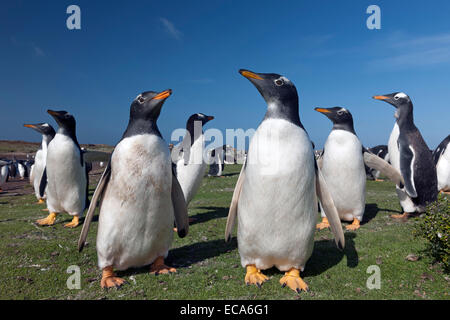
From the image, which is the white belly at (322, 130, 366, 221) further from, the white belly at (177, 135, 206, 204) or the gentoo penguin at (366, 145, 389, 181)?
the gentoo penguin at (366, 145, 389, 181)

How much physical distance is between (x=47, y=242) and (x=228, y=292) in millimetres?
3602

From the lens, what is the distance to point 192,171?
7.15 metres

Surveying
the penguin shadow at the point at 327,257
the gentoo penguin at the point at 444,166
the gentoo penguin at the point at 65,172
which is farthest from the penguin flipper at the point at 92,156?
the gentoo penguin at the point at 444,166

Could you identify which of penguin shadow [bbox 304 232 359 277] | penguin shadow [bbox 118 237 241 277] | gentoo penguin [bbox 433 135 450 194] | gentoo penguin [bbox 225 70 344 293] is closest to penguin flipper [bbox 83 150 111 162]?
penguin shadow [bbox 118 237 241 277]

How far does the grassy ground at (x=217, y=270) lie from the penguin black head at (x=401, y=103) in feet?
7.59

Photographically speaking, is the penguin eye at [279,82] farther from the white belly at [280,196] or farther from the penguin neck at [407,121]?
the penguin neck at [407,121]

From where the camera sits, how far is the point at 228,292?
10.4 ft

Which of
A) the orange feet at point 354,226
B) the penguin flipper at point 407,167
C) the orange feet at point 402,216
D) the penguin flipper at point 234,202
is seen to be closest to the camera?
the penguin flipper at point 234,202

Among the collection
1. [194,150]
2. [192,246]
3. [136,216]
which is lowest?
[192,246]

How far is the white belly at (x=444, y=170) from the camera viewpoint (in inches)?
391

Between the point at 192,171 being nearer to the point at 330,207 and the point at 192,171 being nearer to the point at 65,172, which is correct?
the point at 65,172

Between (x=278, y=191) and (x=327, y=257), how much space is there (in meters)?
1.57
